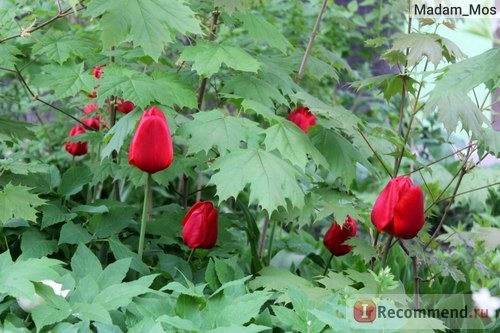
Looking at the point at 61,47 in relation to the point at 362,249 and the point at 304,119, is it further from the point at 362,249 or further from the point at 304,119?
the point at 362,249

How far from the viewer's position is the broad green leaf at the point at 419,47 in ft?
6.31

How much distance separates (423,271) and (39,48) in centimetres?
147

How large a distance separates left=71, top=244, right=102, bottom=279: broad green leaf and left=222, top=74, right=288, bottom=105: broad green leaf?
0.60 meters

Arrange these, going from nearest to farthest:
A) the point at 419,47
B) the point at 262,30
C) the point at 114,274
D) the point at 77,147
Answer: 1. the point at 114,274
2. the point at 419,47
3. the point at 262,30
4. the point at 77,147

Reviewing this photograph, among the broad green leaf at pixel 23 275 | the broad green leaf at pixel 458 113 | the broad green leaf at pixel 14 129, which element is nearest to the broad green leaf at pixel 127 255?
the broad green leaf at pixel 23 275

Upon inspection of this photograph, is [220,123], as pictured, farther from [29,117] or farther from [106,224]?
[29,117]

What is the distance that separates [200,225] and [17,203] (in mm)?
466

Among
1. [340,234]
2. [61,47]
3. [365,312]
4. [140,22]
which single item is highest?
[140,22]

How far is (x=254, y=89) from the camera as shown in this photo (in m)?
2.08

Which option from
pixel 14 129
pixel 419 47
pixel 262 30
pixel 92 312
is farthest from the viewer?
pixel 14 129

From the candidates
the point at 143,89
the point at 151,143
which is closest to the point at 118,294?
the point at 151,143

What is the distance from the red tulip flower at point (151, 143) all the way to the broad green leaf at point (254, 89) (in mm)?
364

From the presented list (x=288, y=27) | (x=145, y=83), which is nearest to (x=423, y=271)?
(x=145, y=83)

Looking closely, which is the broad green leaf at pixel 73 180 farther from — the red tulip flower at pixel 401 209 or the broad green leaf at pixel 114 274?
the red tulip flower at pixel 401 209
